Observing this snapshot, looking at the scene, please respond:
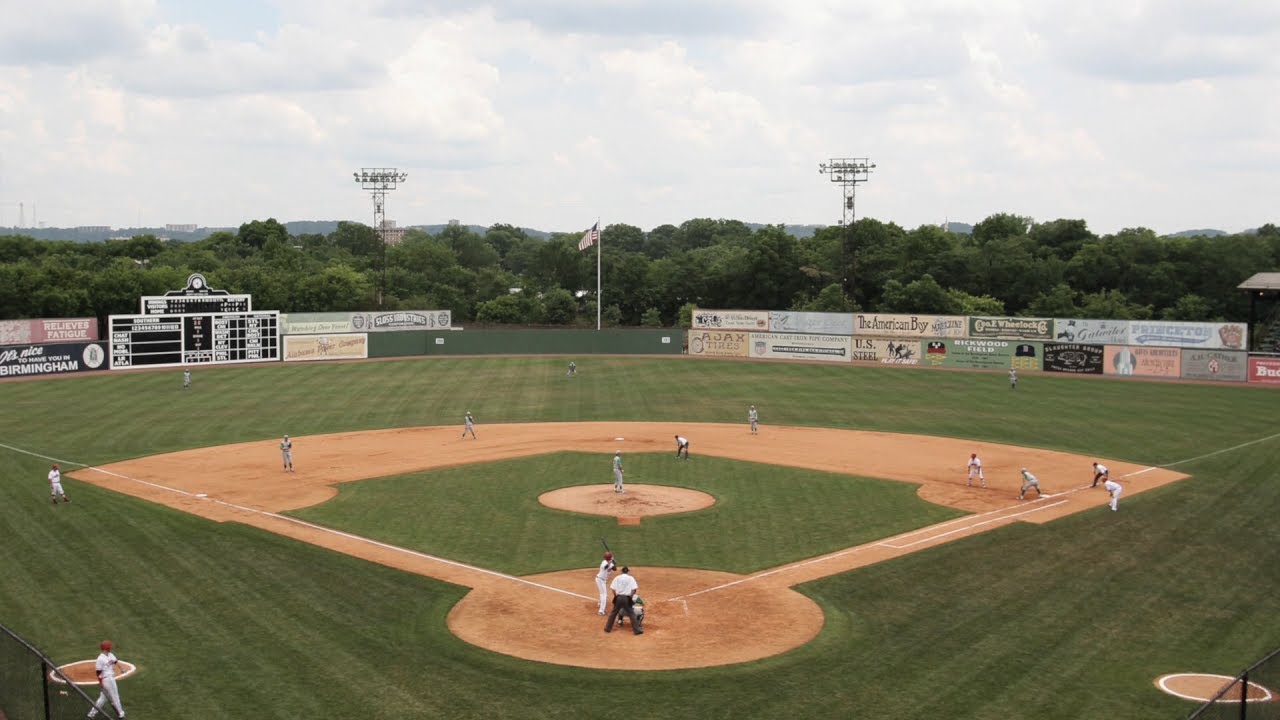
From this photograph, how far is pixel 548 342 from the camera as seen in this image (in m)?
86.3

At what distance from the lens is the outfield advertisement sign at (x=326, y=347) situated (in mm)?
77250

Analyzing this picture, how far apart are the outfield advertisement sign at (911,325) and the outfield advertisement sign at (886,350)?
0.51 metres

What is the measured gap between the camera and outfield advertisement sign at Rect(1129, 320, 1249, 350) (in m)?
67.4

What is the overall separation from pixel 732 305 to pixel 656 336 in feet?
122

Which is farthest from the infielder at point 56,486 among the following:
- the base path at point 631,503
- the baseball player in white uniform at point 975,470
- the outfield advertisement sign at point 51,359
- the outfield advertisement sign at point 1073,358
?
the outfield advertisement sign at point 1073,358

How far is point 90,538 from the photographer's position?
2973 centimetres

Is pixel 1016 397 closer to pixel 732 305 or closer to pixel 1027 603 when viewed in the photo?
pixel 1027 603

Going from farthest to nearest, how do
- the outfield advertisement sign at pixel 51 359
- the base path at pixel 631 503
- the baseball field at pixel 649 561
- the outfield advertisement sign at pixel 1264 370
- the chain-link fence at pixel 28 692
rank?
the outfield advertisement sign at pixel 51 359, the outfield advertisement sign at pixel 1264 370, the base path at pixel 631 503, the baseball field at pixel 649 561, the chain-link fence at pixel 28 692

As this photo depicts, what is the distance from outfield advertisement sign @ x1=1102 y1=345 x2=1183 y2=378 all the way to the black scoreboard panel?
57101mm

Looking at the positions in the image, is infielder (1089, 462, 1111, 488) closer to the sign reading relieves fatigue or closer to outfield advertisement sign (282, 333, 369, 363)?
the sign reading relieves fatigue

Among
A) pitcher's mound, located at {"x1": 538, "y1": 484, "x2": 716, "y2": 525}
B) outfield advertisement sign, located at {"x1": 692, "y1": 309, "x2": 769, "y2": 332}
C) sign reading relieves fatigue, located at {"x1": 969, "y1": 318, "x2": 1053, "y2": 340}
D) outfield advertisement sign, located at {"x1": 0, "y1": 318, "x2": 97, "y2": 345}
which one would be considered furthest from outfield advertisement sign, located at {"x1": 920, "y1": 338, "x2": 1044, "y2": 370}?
outfield advertisement sign, located at {"x1": 0, "y1": 318, "x2": 97, "y2": 345}

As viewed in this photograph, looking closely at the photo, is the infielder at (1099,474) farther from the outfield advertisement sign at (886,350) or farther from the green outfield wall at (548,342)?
the green outfield wall at (548,342)

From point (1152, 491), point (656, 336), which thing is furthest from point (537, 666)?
point (656, 336)

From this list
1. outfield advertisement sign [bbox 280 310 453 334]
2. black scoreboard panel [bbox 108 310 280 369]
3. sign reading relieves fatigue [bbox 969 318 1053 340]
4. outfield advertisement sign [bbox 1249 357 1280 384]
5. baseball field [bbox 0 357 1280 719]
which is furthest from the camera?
outfield advertisement sign [bbox 280 310 453 334]
